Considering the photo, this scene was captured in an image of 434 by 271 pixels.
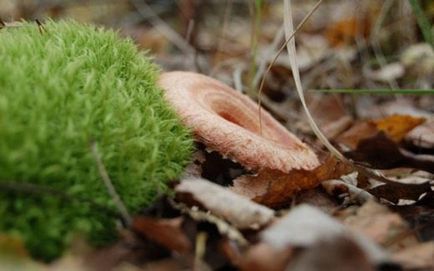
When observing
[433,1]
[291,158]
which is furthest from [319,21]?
[291,158]

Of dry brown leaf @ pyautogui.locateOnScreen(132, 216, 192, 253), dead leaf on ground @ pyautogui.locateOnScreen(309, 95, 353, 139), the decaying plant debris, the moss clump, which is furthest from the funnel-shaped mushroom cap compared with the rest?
dead leaf on ground @ pyautogui.locateOnScreen(309, 95, 353, 139)

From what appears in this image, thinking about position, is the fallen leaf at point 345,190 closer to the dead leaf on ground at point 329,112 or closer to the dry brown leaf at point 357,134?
the dry brown leaf at point 357,134

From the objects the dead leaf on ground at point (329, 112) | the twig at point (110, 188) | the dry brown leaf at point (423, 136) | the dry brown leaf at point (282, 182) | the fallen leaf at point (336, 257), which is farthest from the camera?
the dead leaf on ground at point (329, 112)

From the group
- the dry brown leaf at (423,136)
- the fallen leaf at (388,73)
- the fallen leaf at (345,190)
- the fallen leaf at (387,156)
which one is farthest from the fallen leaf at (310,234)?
the fallen leaf at (388,73)

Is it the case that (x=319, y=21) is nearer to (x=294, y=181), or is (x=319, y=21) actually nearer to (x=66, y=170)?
(x=294, y=181)

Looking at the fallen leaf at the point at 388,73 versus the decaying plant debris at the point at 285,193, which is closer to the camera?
the decaying plant debris at the point at 285,193

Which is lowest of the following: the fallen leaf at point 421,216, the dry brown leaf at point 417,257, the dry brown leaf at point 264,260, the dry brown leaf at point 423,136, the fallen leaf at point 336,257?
the fallen leaf at point 421,216

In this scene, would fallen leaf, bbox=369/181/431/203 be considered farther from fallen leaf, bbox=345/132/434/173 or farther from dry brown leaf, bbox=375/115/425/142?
dry brown leaf, bbox=375/115/425/142

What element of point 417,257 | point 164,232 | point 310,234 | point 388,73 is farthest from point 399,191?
point 388,73
